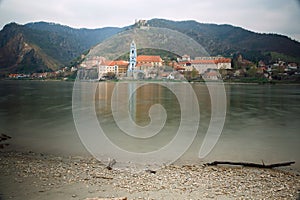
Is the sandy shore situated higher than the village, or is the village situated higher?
the village

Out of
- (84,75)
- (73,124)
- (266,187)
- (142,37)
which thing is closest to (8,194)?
(266,187)

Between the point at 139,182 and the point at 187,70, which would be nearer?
the point at 139,182

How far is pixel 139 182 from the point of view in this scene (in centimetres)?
242

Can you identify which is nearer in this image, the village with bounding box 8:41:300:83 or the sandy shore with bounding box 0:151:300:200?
the sandy shore with bounding box 0:151:300:200

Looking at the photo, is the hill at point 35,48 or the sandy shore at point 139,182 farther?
the hill at point 35,48

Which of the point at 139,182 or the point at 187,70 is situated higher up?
the point at 187,70

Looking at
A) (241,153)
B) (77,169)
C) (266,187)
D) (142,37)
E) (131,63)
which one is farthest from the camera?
(142,37)

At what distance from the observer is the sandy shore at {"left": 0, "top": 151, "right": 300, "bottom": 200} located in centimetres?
215

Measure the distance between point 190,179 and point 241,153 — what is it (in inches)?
66.3

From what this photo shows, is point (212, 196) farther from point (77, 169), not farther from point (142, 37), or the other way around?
point (142, 37)

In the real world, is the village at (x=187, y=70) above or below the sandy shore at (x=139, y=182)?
above

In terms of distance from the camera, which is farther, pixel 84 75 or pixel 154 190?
pixel 84 75

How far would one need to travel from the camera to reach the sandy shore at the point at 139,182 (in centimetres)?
215

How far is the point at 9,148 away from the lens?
13.2ft
